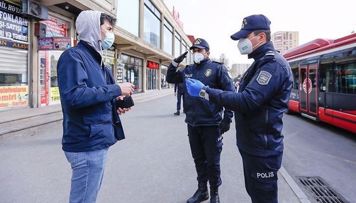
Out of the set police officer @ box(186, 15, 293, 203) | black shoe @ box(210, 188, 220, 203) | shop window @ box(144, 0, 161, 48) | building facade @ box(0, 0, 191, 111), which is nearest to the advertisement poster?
building facade @ box(0, 0, 191, 111)

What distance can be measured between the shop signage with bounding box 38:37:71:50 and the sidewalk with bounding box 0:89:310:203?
3.41m

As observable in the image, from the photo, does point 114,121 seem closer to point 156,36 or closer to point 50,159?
point 50,159

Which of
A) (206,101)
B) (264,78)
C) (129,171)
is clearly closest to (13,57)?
(129,171)

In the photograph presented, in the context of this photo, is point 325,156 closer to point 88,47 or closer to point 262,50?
point 262,50

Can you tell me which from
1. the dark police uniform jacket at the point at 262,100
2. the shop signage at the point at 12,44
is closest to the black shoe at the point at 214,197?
the dark police uniform jacket at the point at 262,100

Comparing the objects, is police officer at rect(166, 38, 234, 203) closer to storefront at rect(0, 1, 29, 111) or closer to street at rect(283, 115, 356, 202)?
street at rect(283, 115, 356, 202)

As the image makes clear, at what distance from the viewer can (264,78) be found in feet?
7.71

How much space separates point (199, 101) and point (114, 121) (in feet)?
4.96

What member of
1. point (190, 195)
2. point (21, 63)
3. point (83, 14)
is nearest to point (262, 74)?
point (83, 14)

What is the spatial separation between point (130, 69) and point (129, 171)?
20.9 m

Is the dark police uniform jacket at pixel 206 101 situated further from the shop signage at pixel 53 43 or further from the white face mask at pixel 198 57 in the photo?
the shop signage at pixel 53 43

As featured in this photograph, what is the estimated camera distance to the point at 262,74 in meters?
2.37

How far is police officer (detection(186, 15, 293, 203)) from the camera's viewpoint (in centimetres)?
236

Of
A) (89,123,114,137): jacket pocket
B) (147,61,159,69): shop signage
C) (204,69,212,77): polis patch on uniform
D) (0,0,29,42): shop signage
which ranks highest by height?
(147,61,159,69): shop signage
